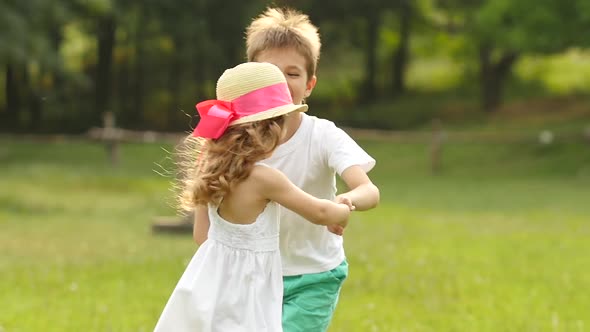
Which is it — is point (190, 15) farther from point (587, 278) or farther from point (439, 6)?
point (587, 278)

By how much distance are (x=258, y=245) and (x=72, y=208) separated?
14.3 meters

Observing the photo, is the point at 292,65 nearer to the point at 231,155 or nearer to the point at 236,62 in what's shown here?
the point at 231,155

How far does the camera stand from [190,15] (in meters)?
38.6

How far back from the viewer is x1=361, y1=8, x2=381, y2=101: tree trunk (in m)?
41.8

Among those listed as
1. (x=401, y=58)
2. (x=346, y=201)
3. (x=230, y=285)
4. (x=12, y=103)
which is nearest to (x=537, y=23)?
(x=401, y=58)

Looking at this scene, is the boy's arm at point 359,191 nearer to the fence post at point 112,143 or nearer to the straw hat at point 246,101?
the straw hat at point 246,101

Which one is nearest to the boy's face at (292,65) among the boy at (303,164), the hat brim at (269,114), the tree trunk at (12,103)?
the boy at (303,164)

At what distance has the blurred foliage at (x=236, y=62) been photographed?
1511 inches

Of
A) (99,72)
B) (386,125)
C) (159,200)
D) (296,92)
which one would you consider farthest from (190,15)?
(296,92)

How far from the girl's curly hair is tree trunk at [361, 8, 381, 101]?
124 feet

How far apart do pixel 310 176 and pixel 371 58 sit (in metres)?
39.2

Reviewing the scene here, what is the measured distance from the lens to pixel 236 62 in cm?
4078

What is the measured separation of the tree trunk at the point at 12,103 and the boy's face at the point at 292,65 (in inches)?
1462

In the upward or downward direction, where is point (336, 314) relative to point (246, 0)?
upward
